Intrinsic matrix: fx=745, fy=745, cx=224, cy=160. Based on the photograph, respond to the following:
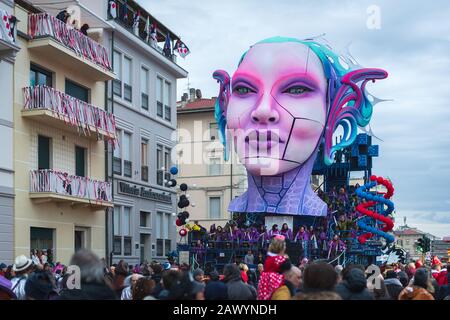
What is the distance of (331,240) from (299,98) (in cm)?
558

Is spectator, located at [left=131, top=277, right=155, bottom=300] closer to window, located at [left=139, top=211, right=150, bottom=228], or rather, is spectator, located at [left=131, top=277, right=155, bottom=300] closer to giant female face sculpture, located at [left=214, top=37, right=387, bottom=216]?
giant female face sculpture, located at [left=214, top=37, right=387, bottom=216]

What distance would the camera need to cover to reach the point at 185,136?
53719 mm

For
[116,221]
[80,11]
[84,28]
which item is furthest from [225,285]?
[116,221]

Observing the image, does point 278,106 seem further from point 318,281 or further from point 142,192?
point 318,281

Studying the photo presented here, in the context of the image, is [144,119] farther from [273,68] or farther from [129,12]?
[273,68]

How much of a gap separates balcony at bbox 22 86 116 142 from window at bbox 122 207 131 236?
4153mm

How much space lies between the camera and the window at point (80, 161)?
28.5 m

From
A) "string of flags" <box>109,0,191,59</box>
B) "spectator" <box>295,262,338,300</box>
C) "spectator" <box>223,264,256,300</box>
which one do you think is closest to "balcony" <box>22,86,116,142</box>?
"string of flags" <box>109,0,191,59</box>

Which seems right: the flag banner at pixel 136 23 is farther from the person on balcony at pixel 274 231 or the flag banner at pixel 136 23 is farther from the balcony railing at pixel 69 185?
the person on balcony at pixel 274 231

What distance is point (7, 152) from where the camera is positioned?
76.9ft

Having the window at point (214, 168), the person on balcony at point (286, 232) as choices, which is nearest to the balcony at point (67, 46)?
the person on balcony at point (286, 232)

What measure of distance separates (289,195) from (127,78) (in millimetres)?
9298

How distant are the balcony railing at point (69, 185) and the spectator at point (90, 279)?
18.4 meters

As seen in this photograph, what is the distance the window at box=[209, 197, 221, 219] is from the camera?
53906 mm
